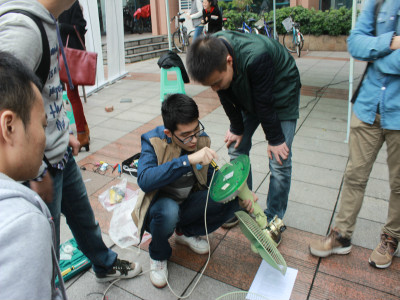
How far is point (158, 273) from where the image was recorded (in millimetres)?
2021

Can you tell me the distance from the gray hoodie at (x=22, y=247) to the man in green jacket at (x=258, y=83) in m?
1.27

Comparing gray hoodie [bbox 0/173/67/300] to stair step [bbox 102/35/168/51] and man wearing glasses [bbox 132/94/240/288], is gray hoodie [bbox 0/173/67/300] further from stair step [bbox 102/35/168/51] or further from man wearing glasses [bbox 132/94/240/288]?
stair step [bbox 102/35/168/51]

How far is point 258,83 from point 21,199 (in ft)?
4.93

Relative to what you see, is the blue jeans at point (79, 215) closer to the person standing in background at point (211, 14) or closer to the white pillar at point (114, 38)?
the white pillar at point (114, 38)

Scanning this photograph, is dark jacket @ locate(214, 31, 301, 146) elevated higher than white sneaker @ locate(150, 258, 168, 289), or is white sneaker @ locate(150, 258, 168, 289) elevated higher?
dark jacket @ locate(214, 31, 301, 146)

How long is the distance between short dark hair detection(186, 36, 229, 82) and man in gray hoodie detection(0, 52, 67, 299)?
103cm

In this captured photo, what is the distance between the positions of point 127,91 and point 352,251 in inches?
220

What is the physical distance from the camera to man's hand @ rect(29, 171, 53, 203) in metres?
1.35

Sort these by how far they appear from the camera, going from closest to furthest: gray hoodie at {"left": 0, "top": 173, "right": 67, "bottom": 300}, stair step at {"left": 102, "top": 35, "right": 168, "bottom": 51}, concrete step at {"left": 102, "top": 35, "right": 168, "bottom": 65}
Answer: gray hoodie at {"left": 0, "top": 173, "right": 67, "bottom": 300} → concrete step at {"left": 102, "top": 35, "right": 168, "bottom": 65} → stair step at {"left": 102, "top": 35, "right": 168, "bottom": 51}

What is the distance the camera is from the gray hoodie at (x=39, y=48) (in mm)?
1146

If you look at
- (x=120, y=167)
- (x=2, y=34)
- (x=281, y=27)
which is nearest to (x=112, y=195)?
(x=120, y=167)

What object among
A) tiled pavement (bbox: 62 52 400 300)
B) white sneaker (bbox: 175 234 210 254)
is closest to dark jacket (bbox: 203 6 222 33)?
tiled pavement (bbox: 62 52 400 300)

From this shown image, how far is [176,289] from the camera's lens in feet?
6.53

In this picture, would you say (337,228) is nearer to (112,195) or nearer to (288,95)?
(288,95)
